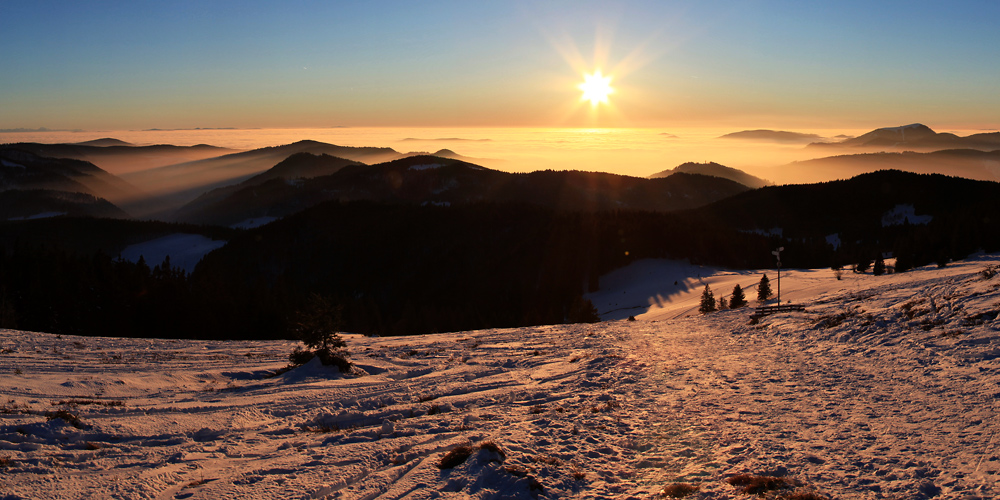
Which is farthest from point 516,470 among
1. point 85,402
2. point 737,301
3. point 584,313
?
point 584,313

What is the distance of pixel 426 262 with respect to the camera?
6093 inches

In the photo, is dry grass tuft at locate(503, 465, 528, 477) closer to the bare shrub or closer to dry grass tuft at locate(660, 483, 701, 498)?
the bare shrub

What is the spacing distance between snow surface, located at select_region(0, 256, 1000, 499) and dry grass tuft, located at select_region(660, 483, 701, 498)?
19 centimetres

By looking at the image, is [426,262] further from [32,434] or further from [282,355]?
[32,434]

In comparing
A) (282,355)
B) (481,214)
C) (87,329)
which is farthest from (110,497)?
(481,214)

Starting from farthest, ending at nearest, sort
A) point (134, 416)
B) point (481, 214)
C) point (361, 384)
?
point (481, 214) → point (361, 384) → point (134, 416)

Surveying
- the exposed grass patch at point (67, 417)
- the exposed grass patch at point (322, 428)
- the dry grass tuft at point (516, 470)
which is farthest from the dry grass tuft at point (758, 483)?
the exposed grass patch at point (67, 417)

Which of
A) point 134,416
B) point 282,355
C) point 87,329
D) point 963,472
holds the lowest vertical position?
point 87,329

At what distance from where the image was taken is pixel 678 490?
772 cm

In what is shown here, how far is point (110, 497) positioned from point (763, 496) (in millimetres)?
9655

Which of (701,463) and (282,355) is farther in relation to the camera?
(282,355)

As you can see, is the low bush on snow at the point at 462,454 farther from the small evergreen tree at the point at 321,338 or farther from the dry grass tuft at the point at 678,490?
Answer: the small evergreen tree at the point at 321,338

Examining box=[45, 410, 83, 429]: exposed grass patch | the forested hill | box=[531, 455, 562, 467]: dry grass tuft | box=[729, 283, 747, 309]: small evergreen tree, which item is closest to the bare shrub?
box=[531, 455, 562, 467]: dry grass tuft

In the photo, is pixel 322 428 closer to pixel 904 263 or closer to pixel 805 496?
pixel 805 496
